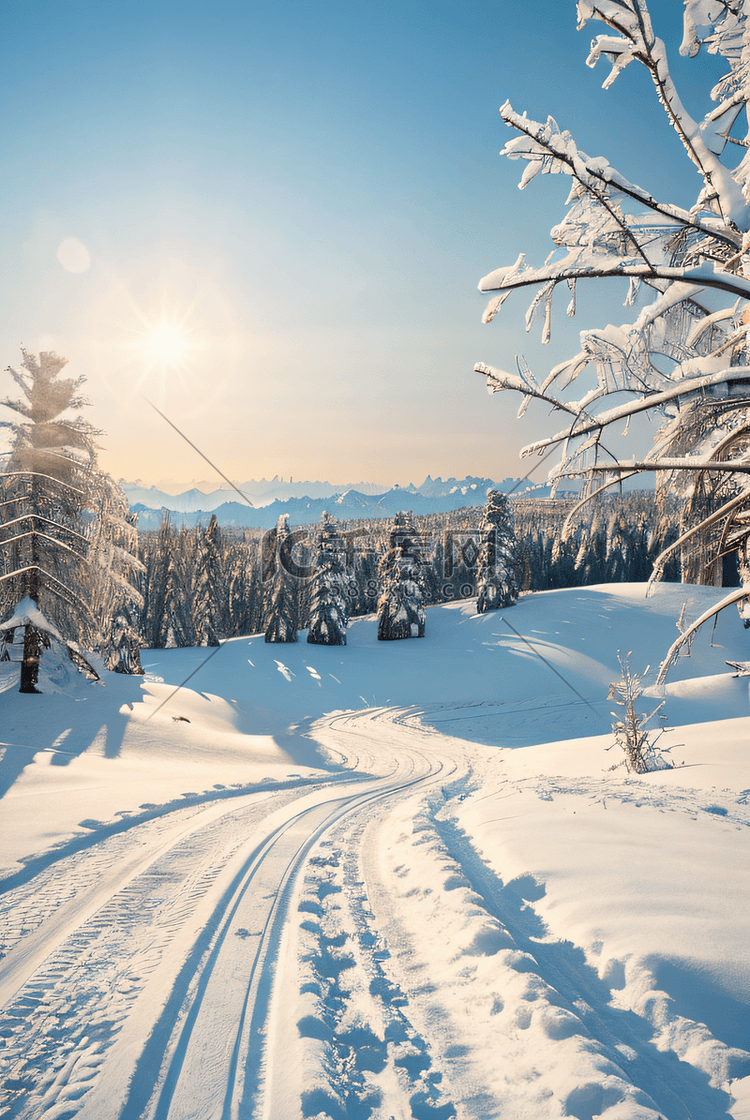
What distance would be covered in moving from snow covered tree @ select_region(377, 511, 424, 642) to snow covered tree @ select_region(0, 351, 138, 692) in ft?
70.9

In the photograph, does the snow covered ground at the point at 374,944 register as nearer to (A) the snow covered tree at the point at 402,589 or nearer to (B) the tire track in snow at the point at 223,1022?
(B) the tire track in snow at the point at 223,1022

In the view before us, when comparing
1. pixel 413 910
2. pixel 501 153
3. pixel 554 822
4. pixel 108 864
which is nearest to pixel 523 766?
pixel 554 822

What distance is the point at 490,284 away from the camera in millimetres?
3891

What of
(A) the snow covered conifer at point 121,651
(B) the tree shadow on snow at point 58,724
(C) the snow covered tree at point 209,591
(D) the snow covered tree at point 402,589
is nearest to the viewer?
(B) the tree shadow on snow at point 58,724

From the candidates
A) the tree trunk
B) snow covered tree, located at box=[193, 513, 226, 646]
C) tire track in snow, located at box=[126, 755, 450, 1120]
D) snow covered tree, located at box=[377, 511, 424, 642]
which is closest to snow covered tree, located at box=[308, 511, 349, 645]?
snow covered tree, located at box=[377, 511, 424, 642]

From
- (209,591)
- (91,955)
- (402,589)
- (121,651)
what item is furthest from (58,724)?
(209,591)

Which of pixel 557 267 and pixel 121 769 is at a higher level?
pixel 557 267

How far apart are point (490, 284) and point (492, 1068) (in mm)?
4945

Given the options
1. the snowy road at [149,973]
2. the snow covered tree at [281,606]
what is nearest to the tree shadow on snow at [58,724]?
the snowy road at [149,973]

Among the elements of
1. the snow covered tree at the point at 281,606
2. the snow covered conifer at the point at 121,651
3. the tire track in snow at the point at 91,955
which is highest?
the snow covered tree at the point at 281,606

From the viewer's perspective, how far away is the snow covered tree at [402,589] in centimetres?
3341

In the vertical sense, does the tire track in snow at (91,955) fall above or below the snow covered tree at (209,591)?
below

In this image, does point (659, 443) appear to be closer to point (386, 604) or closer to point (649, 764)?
point (649, 764)

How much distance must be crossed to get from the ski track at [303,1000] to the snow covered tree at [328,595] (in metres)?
26.7
